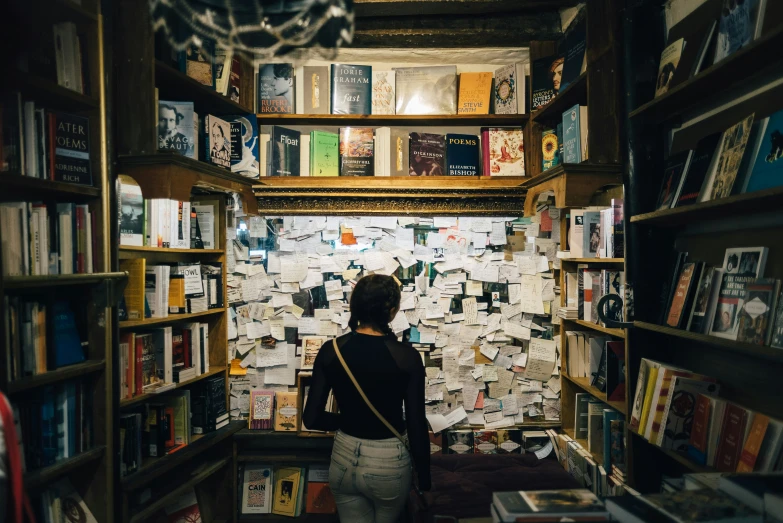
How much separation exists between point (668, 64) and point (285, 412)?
2711 mm

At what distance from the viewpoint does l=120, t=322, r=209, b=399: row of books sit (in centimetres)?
227

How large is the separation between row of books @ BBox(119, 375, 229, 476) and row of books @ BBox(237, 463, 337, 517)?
44cm

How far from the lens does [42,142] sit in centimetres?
174

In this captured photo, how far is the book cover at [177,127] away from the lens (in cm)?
238

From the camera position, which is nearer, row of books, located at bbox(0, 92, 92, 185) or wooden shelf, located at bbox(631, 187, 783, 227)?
wooden shelf, located at bbox(631, 187, 783, 227)

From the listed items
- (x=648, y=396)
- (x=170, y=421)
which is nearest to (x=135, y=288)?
(x=170, y=421)

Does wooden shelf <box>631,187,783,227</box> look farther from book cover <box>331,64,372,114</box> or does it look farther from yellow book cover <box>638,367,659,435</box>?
book cover <box>331,64,372,114</box>

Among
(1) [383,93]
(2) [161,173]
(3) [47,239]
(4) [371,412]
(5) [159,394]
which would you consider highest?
(1) [383,93]

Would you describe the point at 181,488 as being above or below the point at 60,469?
below

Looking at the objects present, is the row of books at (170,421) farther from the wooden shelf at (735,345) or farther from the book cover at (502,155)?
the wooden shelf at (735,345)

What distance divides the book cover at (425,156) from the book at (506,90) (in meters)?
0.43

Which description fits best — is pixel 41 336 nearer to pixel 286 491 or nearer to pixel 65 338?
pixel 65 338

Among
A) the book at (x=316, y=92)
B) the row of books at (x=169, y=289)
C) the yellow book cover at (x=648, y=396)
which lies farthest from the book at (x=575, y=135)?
the row of books at (x=169, y=289)

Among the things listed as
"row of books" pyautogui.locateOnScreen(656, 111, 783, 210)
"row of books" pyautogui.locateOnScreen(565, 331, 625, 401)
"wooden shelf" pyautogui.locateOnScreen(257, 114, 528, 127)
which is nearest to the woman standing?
"row of books" pyautogui.locateOnScreen(565, 331, 625, 401)
